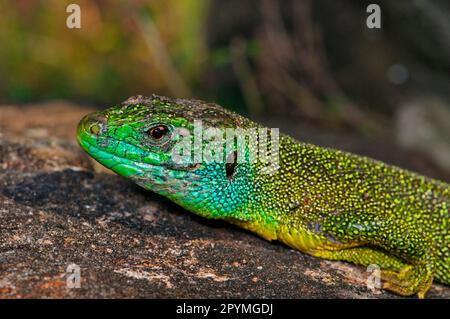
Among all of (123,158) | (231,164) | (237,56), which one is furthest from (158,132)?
(237,56)

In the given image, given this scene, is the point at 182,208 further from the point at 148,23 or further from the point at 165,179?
the point at 148,23

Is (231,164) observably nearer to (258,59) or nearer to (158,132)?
(158,132)

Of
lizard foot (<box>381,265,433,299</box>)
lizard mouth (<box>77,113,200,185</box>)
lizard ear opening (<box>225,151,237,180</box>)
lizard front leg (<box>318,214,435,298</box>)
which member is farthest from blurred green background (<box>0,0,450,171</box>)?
lizard ear opening (<box>225,151,237,180</box>)

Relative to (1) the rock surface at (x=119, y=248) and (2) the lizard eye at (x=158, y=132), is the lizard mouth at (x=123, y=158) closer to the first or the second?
(2) the lizard eye at (x=158, y=132)

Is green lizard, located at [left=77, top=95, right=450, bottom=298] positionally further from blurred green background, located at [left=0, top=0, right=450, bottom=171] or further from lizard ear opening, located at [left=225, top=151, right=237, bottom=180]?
blurred green background, located at [left=0, top=0, right=450, bottom=171]

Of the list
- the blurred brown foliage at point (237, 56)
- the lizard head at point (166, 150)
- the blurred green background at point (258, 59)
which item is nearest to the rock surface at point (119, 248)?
the lizard head at point (166, 150)

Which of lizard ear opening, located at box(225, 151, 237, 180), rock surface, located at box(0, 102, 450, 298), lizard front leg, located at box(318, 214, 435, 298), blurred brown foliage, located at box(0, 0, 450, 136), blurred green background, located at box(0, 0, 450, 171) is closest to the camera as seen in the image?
rock surface, located at box(0, 102, 450, 298)
